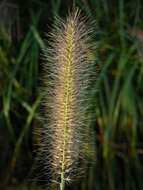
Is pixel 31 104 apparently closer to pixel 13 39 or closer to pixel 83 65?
pixel 13 39

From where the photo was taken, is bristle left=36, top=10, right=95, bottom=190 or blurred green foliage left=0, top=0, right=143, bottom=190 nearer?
bristle left=36, top=10, right=95, bottom=190

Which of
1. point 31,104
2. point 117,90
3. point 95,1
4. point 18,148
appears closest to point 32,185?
point 18,148

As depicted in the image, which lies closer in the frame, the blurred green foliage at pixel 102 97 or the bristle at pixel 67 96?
the bristle at pixel 67 96

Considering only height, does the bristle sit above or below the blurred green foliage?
below

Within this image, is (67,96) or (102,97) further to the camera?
(102,97)

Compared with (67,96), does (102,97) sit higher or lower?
higher
